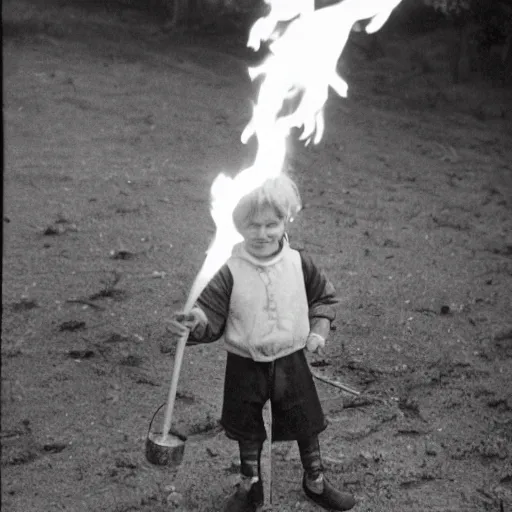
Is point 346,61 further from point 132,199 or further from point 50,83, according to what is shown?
point 132,199

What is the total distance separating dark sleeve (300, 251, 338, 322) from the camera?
302cm

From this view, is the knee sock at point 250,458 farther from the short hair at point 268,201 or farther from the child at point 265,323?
the short hair at point 268,201

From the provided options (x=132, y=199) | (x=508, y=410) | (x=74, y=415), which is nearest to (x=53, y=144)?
(x=132, y=199)

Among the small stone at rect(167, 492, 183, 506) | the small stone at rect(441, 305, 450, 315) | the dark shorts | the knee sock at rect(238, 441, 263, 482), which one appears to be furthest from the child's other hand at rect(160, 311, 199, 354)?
the small stone at rect(441, 305, 450, 315)

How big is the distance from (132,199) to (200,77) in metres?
3.45

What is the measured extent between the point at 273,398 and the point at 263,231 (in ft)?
2.00

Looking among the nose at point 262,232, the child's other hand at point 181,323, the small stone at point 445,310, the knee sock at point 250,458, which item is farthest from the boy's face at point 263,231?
the small stone at point 445,310

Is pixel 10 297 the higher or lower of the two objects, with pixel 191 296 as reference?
lower

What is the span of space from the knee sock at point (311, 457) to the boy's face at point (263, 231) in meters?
0.73

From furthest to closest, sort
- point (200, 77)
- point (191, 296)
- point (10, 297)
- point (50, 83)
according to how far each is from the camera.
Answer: point (200, 77) < point (50, 83) < point (10, 297) < point (191, 296)

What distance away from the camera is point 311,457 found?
316 centimetres

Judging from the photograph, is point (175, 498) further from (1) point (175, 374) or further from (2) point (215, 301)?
(2) point (215, 301)

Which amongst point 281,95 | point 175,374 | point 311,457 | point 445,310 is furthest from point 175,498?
point 445,310

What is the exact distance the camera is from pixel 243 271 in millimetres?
2922
